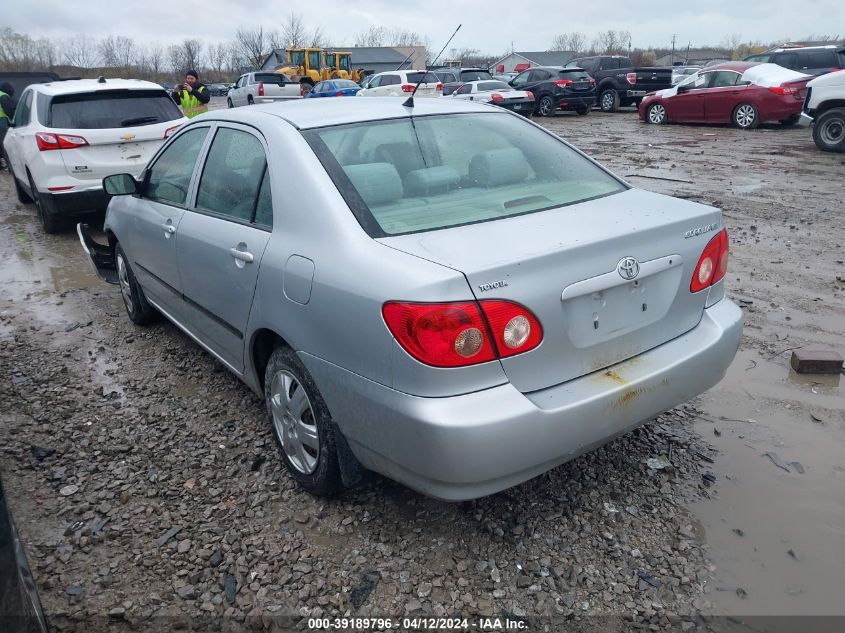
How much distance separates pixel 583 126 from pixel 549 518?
18.8m

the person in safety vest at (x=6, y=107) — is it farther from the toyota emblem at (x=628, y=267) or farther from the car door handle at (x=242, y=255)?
the toyota emblem at (x=628, y=267)

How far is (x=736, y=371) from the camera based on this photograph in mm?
4141

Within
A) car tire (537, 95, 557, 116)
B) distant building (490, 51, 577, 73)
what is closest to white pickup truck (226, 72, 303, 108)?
car tire (537, 95, 557, 116)

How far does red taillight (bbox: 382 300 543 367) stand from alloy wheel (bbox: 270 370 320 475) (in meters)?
0.78

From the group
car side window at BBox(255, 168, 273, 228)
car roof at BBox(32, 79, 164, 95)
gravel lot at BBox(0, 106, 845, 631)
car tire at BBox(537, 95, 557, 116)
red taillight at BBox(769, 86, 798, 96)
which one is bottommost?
gravel lot at BBox(0, 106, 845, 631)

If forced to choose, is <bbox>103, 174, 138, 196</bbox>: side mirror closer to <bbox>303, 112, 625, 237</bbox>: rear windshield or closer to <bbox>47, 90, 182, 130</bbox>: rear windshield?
<bbox>303, 112, 625, 237</bbox>: rear windshield

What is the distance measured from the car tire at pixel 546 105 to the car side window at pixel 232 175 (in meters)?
21.1

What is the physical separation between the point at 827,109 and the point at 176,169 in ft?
40.7

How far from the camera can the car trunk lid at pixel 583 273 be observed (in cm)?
233

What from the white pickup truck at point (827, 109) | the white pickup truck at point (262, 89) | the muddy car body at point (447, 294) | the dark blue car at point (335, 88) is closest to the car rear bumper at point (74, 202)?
the muddy car body at point (447, 294)

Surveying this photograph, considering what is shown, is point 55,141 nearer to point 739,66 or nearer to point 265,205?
point 265,205

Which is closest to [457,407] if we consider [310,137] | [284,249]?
[284,249]

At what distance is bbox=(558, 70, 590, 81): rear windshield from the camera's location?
23.1 m

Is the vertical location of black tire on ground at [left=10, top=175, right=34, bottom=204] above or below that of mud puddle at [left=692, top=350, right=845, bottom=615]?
above
